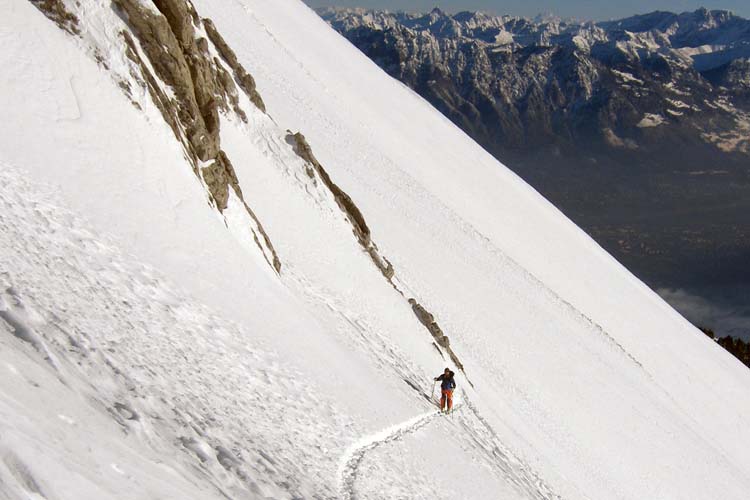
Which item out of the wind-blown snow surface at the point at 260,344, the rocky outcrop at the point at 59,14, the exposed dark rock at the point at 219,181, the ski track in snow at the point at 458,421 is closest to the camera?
the wind-blown snow surface at the point at 260,344

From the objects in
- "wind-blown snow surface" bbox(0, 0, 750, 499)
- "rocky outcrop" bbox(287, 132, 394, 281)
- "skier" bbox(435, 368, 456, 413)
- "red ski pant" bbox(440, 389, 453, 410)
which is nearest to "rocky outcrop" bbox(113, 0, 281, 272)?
"wind-blown snow surface" bbox(0, 0, 750, 499)

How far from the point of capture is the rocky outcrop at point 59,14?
79.2ft

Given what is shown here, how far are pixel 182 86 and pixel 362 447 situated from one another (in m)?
16.6

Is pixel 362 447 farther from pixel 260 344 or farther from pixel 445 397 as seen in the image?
pixel 445 397

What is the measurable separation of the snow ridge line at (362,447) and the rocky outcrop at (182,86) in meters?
8.24

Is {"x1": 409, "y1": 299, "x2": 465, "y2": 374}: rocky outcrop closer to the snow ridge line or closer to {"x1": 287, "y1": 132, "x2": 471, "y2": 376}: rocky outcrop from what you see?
{"x1": 287, "y1": 132, "x2": 471, "y2": 376}: rocky outcrop

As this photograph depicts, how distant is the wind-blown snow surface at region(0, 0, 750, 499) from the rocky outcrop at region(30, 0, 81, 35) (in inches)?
13.4

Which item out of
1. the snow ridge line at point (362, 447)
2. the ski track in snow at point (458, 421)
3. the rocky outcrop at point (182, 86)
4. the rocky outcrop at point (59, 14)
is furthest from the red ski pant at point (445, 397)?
the rocky outcrop at point (59, 14)

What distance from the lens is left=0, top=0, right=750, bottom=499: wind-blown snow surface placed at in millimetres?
11812

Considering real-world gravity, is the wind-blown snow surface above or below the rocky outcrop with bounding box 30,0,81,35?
below

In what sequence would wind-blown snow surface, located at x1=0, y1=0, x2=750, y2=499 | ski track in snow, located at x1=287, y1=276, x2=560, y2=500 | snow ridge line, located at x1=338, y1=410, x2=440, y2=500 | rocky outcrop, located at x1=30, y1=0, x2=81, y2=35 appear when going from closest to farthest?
wind-blown snow surface, located at x1=0, y1=0, x2=750, y2=499, snow ridge line, located at x1=338, y1=410, x2=440, y2=500, ski track in snow, located at x1=287, y1=276, x2=560, y2=500, rocky outcrop, located at x1=30, y1=0, x2=81, y2=35

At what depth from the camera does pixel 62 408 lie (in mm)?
10469

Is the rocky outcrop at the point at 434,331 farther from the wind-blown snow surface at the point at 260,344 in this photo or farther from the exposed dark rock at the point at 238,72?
the exposed dark rock at the point at 238,72

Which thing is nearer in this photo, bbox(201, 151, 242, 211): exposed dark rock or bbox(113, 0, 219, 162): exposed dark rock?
bbox(201, 151, 242, 211): exposed dark rock
